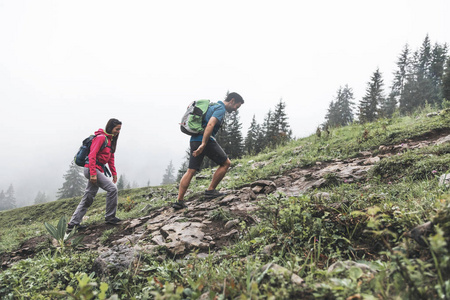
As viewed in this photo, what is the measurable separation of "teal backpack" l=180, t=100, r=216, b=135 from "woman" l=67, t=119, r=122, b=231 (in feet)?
6.05

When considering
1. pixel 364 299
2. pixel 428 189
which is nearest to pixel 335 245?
pixel 364 299

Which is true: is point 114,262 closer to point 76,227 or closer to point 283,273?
point 283,273

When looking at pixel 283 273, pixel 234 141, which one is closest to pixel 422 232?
pixel 283 273

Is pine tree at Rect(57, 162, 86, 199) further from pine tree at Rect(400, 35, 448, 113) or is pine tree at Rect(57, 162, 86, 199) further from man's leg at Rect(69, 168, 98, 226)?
pine tree at Rect(400, 35, 448, 113)

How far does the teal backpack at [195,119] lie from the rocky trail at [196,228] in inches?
66.3

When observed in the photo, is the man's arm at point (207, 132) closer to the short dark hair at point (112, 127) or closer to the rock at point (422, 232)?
the short dark hair at point (112, 127)

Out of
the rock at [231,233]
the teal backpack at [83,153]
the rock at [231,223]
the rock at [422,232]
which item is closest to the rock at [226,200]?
the rock at [231,223]

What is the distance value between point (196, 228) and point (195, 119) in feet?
8.11

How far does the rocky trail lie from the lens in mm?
2761

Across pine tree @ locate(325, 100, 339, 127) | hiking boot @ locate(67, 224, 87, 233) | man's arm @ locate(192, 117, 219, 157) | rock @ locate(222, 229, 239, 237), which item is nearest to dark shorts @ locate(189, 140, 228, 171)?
man's arm @ locate(192, 117, 219, 157)

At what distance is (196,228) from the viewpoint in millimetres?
3490

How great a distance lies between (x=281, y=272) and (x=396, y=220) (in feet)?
3.80

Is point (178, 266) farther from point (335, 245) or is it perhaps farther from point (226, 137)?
point (226, 137)

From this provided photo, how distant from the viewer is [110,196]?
5.28 m
